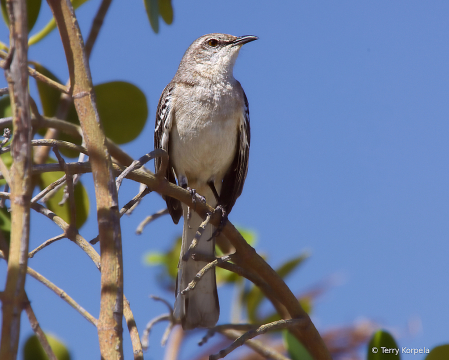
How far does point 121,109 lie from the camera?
412 cm

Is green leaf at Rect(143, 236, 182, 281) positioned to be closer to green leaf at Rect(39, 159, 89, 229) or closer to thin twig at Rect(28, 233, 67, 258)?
green leaf at Rect(39, 159, 89, 229)

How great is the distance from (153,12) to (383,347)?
2700 millimetres

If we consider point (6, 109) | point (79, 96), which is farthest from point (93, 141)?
point (6, 109)

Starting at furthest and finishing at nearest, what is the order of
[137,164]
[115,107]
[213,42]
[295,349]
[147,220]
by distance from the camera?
1. [213,42]
2. [115,107]
3. [147,220]
4. [295,349]
5. [137,164]

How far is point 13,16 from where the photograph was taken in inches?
56.0

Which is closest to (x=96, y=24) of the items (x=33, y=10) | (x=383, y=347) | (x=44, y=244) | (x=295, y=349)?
(x=33, y=10)

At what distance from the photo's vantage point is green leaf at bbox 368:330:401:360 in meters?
2.86

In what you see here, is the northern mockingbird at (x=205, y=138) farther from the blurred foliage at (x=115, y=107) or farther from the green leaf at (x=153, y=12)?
the green leaf at (x=153, y=12)

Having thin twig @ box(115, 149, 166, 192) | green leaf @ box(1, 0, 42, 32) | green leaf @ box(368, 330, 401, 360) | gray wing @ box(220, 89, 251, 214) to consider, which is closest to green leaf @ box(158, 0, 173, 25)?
green leaf @ box(1, 0, 42, 32)

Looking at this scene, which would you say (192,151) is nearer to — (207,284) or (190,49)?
(207,284)

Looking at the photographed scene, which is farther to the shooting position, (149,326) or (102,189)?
(149,326)

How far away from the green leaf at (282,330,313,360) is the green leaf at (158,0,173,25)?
2549mm

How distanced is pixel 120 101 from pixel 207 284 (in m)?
1.73

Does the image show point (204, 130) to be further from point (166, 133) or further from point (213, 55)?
point (213, 55)
